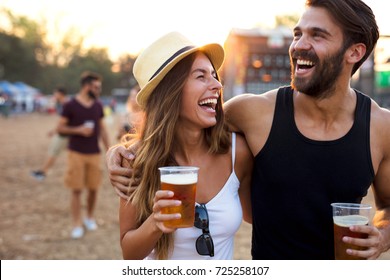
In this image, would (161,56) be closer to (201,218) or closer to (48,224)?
(201,218)

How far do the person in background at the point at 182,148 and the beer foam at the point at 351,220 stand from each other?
60cm

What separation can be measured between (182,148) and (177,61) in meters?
0.52

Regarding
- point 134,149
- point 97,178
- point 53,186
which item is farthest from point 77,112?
point 134,149

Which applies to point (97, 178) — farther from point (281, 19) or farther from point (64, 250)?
point (281, 19)

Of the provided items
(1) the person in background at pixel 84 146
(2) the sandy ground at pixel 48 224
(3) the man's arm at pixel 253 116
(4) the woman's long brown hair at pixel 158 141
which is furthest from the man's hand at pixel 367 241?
(1) the person in background at pixel 84 146

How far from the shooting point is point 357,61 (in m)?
2.61

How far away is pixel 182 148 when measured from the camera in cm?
256

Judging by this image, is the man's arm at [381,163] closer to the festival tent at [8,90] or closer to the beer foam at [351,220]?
the beer foam at [351,220]

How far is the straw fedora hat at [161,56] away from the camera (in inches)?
91.1

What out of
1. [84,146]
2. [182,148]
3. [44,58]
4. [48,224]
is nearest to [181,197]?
[182,148]
